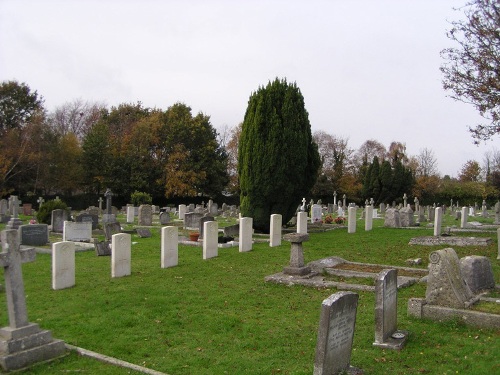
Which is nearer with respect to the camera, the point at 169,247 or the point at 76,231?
the point at 169,247

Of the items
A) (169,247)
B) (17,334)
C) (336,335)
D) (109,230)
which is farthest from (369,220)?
(17,334)

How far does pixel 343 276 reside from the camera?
11555 millimetres

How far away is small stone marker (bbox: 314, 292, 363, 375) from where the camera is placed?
545cm

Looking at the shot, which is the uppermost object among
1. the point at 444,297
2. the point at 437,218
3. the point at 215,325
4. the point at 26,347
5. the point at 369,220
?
the point at 437,218

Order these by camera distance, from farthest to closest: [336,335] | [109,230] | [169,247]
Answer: [109,230], [169,247], [336,335]

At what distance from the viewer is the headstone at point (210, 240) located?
14.2 m

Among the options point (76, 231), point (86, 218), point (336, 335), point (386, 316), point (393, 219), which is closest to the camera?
point (336, 335)

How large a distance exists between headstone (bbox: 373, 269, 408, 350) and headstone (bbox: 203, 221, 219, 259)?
25.2 ft

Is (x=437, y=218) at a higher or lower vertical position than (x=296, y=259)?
higher

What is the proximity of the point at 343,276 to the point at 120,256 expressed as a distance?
5.30 metres

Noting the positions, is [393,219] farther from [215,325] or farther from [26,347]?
[26,347]

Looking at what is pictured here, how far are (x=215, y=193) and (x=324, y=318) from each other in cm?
4440

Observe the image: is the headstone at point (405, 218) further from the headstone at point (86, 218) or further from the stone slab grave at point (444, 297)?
the stone slab grave at point (444, 297)

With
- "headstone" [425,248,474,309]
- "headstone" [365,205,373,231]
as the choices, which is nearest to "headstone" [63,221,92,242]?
"headstone" [365,205,373,231]
